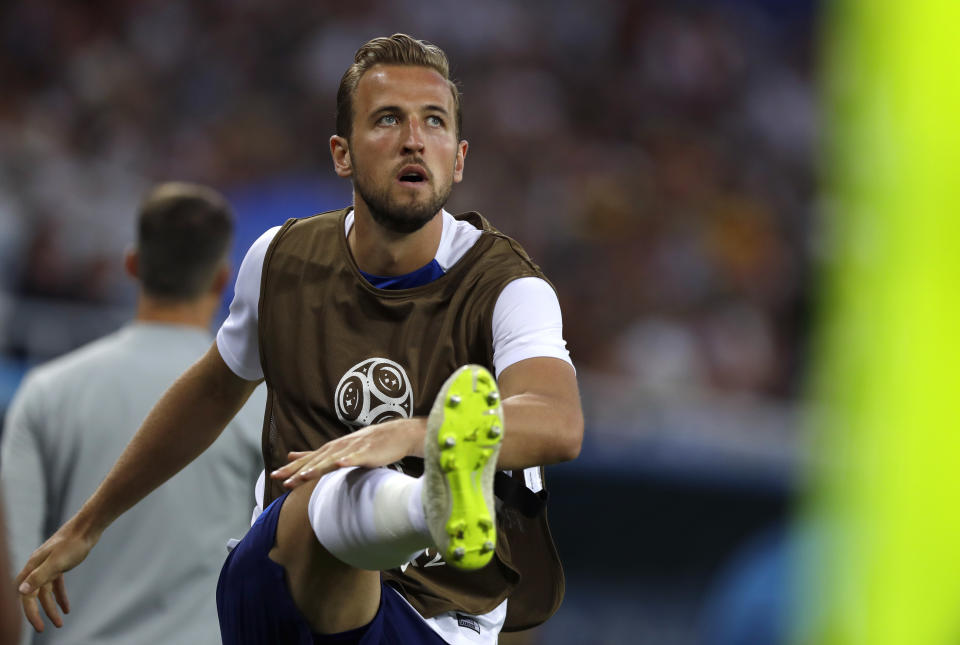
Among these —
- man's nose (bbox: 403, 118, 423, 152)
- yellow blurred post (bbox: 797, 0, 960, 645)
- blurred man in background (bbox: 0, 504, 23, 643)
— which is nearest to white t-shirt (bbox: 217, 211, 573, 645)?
man's nose (bbox: 403, 118, 423, 152)

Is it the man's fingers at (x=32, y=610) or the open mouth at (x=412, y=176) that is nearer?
the open mouth at (x=412, y=176)

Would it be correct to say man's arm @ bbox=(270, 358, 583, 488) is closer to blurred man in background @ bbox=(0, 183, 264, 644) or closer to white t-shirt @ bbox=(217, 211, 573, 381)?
white t-shirt @ bbox=(217, 211, 573, 381)

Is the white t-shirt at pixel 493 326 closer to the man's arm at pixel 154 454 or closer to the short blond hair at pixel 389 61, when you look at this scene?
the man's arm at pixel 154 454

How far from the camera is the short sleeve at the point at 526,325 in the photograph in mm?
2621

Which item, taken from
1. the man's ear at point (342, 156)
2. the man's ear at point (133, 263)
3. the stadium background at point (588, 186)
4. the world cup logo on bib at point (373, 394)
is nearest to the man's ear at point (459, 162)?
the man's ear at point (342, 156)

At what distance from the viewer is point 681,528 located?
820cm

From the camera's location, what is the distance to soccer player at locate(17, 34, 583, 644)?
2.47 m

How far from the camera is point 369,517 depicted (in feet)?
7.85

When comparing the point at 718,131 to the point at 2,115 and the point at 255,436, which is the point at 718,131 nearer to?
the point at 2,115

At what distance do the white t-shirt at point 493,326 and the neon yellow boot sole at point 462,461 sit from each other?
0.35m

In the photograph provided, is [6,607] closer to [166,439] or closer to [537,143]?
[166,439]

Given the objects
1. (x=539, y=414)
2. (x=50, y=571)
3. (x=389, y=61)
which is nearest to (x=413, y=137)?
(x=389, y=61)

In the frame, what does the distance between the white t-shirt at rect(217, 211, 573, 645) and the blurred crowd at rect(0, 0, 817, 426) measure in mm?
4722

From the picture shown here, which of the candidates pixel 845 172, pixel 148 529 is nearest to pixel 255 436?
pixel 148 529
